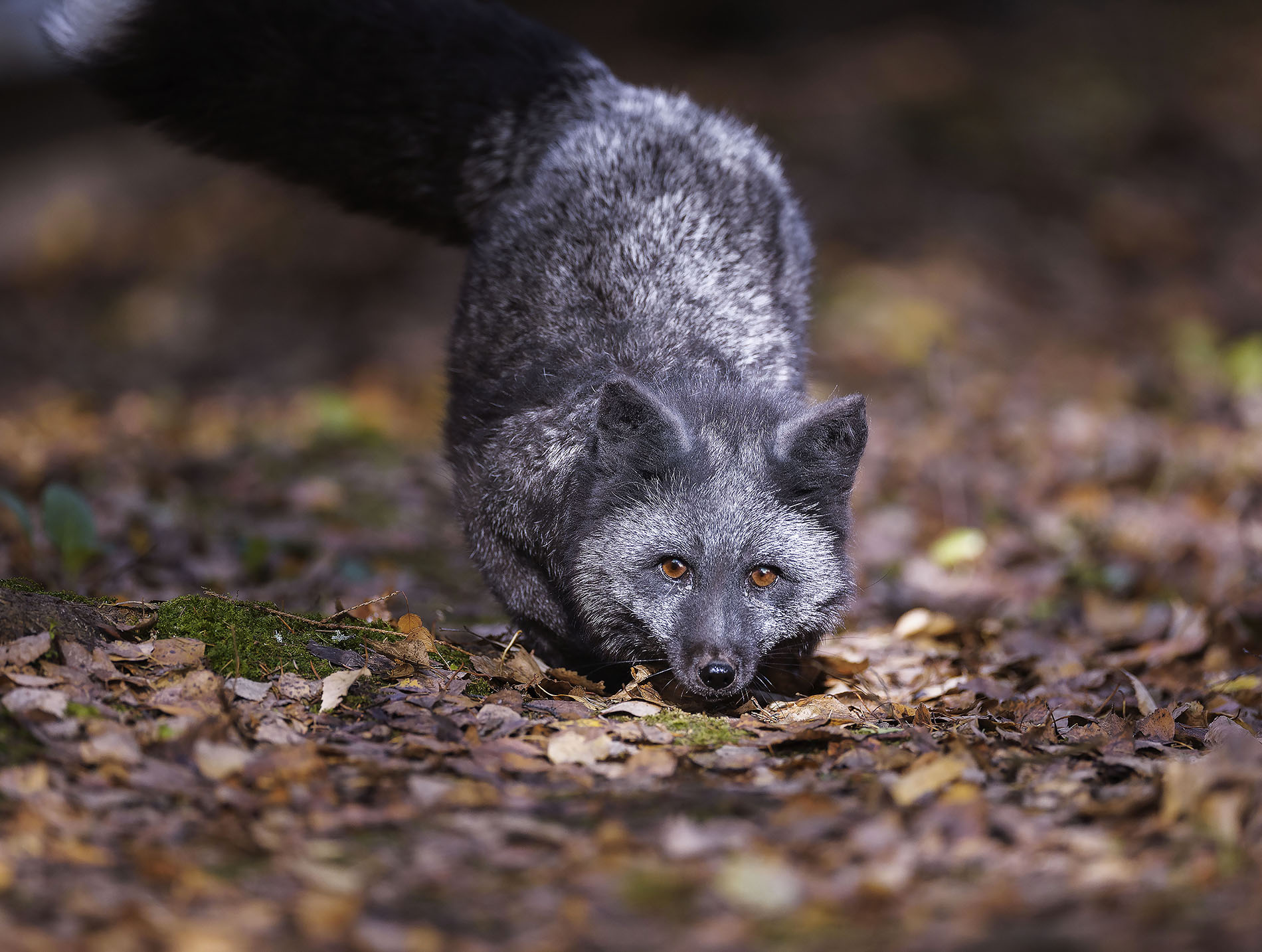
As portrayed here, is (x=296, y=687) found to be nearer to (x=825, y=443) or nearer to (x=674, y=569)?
(x=674, y=569)

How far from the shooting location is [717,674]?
560cm

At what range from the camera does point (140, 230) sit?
2016 centimetres

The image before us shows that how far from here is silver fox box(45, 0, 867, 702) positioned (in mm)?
6031

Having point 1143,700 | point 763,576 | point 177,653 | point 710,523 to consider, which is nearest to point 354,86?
point 710,523

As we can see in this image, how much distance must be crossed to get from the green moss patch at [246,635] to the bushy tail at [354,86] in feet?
12.5

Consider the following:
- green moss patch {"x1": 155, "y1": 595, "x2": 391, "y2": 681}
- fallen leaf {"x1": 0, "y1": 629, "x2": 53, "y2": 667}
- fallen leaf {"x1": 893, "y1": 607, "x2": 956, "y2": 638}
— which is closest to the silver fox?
green moss patch {"x1": 155, "y1": 595, "x2": 391, "y2": 681}

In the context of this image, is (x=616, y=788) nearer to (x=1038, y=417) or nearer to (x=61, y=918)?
(x=61, y=918)

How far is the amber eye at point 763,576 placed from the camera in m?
6.07

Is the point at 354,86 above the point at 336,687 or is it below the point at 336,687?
above

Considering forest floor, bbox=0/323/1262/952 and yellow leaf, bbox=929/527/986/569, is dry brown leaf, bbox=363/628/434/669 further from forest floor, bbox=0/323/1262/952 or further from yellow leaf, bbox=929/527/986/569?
yellow leaf, bbox=929/527/986/569

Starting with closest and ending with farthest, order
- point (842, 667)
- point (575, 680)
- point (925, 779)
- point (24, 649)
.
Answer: point (925, 779) → point (24, 649) → point (575, 680) → point (842, 667)

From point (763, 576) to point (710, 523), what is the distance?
440mm

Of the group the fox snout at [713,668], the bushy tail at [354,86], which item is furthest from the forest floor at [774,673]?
the bushy tail at [354,86]

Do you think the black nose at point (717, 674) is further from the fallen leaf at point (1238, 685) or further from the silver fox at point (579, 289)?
the fallen leaf at point (1238, 685)
